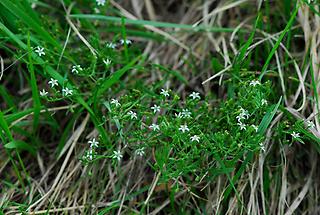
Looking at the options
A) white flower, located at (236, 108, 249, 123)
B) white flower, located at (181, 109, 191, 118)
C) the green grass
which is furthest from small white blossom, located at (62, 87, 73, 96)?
white flower, located at (236, 108, 249, 123)

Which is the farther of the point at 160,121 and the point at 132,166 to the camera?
the point at 132,166

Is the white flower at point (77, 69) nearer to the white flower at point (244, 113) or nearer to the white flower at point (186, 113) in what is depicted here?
the white flower at point (186, 113)

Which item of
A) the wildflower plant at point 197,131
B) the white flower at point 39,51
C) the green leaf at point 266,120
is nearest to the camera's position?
the wildflower plant at point 197,131

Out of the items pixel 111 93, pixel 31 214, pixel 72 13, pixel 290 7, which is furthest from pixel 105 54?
pixel 290 7

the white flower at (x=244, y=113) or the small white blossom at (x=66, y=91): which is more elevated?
the small white blossom at (x=66, y=91)

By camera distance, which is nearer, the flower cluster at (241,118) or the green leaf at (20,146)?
the flower cluster at (241,118)

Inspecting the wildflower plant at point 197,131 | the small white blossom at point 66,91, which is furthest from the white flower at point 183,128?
the small white blossom at point 66,91

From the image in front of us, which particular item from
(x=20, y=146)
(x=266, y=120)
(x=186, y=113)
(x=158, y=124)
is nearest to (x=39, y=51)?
(x=20, y=146)

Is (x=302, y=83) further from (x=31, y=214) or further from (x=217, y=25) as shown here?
(x=31, y=214)
